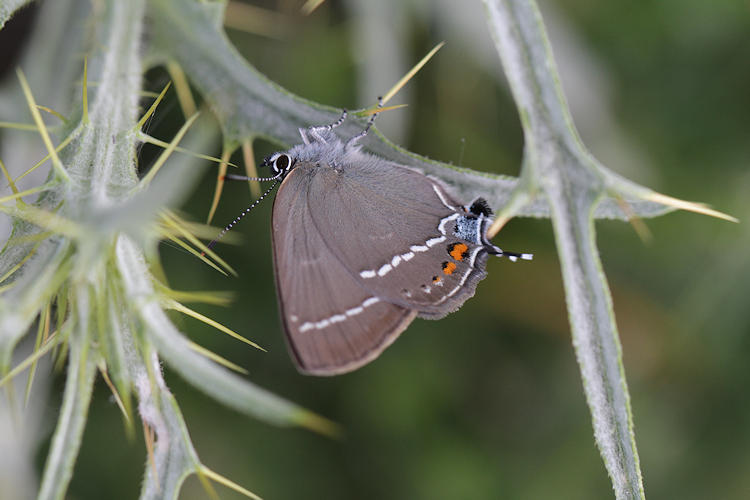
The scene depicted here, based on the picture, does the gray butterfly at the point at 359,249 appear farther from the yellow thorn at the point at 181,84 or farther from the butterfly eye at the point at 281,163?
the yellow thorn at the point at 181,84

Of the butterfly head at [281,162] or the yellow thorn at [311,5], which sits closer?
the butterfly head at [281,162]

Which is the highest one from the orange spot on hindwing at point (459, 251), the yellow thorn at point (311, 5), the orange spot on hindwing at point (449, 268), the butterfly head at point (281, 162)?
the yellow thorn at point (311, 5)

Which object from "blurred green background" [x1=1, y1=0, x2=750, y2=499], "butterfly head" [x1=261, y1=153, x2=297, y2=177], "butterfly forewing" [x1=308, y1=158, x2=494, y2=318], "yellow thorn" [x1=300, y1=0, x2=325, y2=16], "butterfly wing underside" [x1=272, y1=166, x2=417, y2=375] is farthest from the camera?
"blurred green background" [x1=1, y1=0, x2=750, y2=499]

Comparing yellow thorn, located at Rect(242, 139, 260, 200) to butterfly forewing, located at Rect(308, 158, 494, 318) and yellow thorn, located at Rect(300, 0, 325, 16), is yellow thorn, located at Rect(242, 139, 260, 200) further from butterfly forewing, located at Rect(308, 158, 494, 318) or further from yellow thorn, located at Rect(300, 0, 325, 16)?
yellow thorn, located at Rect(300, 0, 325, 16)

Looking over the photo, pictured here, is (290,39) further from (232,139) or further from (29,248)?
(29,248)

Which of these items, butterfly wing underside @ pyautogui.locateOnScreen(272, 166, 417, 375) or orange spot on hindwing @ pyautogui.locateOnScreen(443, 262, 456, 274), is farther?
orange spot on hindwing @ pyautogui.locateOnScreen(443, 262, 456, 274)

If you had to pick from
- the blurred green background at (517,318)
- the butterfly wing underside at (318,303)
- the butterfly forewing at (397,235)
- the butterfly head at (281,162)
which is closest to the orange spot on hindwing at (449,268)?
the butterfly forewing at (397,235)

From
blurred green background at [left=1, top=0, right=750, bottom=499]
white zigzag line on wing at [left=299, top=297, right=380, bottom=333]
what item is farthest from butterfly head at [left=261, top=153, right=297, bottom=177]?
blurred green background at [left=1, top=0, right=750, bottom=499]
